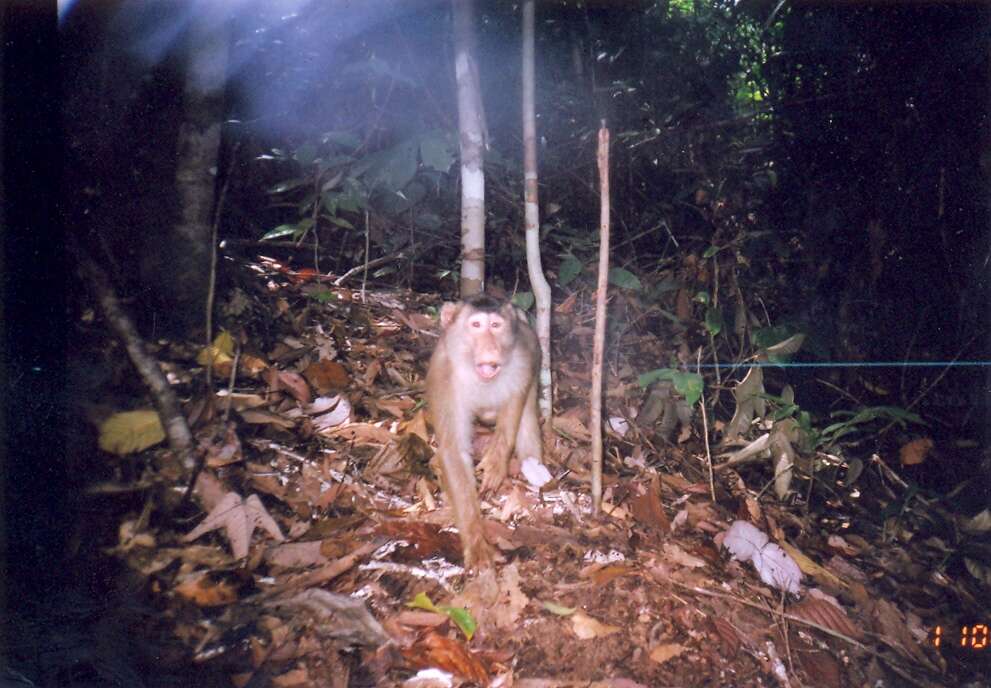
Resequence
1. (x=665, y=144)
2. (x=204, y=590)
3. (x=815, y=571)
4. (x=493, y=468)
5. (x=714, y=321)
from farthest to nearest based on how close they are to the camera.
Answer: (x=665, y=144) → (x=714, y=321) → (x=493, y=468) → (x=815, y=571) → (x=204, y=590)

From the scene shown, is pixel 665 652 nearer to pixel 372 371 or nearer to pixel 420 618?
pixel 420 618

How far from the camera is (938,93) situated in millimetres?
3984

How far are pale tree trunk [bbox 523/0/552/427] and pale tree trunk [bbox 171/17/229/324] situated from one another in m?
1.72

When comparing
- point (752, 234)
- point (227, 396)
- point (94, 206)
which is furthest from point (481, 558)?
point (752, 234)

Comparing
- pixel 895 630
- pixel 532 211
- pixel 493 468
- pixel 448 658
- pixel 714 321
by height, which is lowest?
pixel 895 630

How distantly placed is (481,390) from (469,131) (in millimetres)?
1539

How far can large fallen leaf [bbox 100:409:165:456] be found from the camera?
259 centimetres

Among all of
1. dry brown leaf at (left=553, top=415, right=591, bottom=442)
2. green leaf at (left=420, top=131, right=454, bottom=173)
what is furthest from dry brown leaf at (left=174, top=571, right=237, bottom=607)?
green leaf at (left=420, top=131, right=454, bottom=173)

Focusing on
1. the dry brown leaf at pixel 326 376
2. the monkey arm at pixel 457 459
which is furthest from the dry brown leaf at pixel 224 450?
the monkey arm at pixel 457 459

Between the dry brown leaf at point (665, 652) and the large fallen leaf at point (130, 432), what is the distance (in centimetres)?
241

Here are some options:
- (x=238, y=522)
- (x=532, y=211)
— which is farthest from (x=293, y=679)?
(x=532, y=211)

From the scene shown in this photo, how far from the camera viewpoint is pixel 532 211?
131 inches

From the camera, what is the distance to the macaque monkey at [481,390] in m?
3.23

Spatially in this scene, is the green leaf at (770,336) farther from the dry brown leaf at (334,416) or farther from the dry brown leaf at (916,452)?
the dry brown leaf at (334,416)
